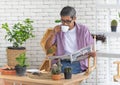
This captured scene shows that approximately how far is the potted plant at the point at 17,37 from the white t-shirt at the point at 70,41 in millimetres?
1145

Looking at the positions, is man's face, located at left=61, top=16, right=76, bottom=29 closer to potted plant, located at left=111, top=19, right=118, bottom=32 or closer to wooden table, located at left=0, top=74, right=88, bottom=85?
wooden table, located at left=0, top=74, right=88, bottom=85

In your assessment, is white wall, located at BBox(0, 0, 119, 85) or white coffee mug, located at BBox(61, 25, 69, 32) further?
white wall, located at BBox(0, 0, 119, 85)

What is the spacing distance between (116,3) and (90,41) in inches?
53.6

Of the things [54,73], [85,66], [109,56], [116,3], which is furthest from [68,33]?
[116,3]

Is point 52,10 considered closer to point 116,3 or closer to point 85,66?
point 116,3

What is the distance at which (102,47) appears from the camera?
4918mm

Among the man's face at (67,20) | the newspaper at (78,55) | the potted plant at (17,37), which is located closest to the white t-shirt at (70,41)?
the man's face at (67,20)

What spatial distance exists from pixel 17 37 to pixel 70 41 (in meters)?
1.24

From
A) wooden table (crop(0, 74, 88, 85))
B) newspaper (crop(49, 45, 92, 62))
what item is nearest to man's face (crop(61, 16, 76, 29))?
newspaper (crop(49, 45, 92, 62))

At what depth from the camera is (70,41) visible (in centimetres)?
376

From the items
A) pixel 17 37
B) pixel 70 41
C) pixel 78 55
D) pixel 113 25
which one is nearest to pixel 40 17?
pixel 17 37

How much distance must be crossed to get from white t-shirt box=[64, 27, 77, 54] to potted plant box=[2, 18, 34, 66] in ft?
3.76

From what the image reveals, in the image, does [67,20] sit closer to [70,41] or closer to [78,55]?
[70,41]

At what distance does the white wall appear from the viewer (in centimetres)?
489
